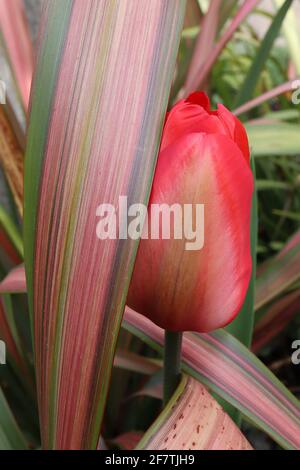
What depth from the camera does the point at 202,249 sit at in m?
0.26

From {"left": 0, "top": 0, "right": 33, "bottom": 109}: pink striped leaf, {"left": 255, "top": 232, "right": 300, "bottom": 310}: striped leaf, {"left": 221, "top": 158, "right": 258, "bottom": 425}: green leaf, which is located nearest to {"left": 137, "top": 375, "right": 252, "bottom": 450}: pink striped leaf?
{"left": 221, "top": 158, "right": 258, "bottom": 425}: green leaf

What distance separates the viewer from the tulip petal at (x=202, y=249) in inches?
9.5

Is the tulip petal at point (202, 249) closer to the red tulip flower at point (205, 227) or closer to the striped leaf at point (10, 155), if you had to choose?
the red tulip flower at point (205, 227)

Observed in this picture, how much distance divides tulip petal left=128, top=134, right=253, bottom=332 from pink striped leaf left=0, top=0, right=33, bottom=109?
371 mm

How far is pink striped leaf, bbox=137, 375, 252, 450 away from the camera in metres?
0.28

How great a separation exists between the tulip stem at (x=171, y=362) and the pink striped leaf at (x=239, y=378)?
0.03 metres

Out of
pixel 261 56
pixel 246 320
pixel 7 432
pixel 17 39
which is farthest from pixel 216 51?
pixel 7 432

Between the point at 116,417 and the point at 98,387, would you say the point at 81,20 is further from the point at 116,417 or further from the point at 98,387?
the point at 116,417

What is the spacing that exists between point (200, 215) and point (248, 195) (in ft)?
0.08

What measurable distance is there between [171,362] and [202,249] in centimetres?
8

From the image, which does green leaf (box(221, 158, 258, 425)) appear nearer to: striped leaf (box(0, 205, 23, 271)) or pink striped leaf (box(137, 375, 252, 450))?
pink striped leaf (box(137, 375, 252, 450))

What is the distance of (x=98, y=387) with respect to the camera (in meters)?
0.28

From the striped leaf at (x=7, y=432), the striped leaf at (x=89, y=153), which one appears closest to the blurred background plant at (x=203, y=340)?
the striped leaf at (x=7, y=432)
